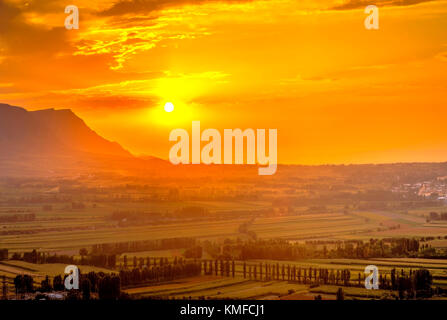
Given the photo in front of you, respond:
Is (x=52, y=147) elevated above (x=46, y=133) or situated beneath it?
situated beneath

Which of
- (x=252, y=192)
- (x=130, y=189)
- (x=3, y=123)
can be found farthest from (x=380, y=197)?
(x=3, y=123)

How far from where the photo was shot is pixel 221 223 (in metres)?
11.1

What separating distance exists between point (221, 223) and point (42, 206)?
9.57 ft

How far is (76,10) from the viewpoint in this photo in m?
10.5

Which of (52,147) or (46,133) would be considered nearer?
(46,133)

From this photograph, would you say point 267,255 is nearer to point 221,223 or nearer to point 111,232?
point 221,223

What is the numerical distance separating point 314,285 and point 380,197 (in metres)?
2.20
